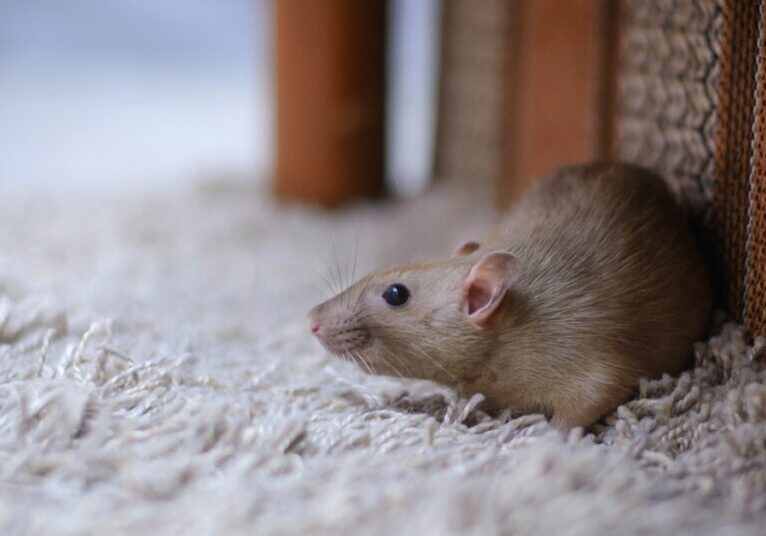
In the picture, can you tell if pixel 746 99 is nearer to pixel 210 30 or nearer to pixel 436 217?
pixel 436 217

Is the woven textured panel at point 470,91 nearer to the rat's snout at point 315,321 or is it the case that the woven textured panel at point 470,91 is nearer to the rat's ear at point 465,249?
the rat's ear at point 465,249

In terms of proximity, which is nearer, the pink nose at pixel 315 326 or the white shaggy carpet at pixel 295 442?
the white shaggy carpet at pixel 295 442

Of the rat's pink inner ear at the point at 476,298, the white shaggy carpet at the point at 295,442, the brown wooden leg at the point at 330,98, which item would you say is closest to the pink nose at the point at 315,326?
the white shaggy carpet at the point at 295,442

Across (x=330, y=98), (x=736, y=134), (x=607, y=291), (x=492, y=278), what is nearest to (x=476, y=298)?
(x=492, y=278)

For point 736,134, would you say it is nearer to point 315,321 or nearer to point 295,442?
point 315,321

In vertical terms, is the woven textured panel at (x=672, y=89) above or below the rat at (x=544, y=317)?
above

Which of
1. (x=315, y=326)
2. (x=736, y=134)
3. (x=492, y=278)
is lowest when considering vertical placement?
(x=315, y=326)
